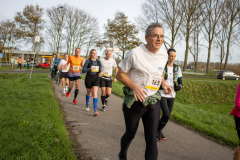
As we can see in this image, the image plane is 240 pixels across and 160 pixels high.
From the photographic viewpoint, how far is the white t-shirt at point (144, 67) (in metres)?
2.43

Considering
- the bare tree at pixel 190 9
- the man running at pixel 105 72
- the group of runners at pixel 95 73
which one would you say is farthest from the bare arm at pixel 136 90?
the bare tree at pixel 190 9

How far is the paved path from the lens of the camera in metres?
3.46

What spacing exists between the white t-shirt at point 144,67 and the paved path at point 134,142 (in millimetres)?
1489

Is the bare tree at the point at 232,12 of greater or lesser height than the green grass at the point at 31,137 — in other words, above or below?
above

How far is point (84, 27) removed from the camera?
39031 millimetres

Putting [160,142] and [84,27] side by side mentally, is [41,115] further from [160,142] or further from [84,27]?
[84,27]

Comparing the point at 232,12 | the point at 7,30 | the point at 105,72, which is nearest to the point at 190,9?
the point at 232,12

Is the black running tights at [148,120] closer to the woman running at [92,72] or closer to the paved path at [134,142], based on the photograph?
the paved path at [134,142]

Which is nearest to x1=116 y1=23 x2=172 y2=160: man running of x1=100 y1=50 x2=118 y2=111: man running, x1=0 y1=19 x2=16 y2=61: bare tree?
x1=100 y1=50 x2=118 y2=111: man running

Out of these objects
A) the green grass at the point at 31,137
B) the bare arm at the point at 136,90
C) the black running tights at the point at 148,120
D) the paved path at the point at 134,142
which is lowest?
the paved path at the point at 134,142

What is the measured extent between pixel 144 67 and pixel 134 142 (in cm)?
213

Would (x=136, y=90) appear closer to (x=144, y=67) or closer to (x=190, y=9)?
(x=144, y=67)

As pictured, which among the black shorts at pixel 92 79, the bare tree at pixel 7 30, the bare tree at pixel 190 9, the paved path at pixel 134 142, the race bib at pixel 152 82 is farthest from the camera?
the bare tree at pixel 7 30

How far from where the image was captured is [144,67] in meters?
2.45
